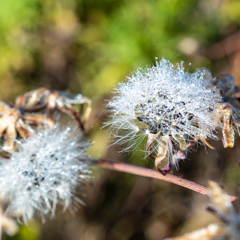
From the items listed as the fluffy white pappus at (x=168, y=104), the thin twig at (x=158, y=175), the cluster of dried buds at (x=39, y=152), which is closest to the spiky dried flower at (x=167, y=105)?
the fluffy white pappus at (x=168, y=104)

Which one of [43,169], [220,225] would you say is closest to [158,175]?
[220,225]

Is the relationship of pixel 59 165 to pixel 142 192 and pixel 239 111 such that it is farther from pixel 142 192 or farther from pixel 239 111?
pixel 142 192

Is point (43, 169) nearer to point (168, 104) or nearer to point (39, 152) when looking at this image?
point (39, 152)

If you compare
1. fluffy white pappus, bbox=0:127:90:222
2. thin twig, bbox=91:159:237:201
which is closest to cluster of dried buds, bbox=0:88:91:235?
fluffy white pappus, bbox=0:127:90:222

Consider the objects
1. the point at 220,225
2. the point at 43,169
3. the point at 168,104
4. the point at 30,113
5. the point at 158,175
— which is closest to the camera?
the point at 220,225

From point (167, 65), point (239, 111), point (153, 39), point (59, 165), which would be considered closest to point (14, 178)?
point (59, 165)
